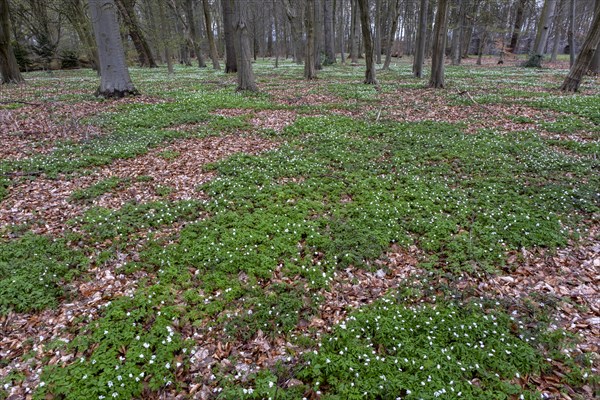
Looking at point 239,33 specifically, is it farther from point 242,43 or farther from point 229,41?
point 229,41

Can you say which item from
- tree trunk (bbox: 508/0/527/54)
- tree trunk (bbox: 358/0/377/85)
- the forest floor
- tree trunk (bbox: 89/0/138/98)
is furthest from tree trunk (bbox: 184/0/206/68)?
tree trunk (bbox: 508/0/527/54)

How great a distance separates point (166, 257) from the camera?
5488 mm

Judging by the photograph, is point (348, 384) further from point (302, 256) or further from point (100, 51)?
point (100, 51)

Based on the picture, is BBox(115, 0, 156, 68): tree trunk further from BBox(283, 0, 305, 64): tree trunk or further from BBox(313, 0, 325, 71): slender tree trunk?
BBox(313, 0, 325, 71): slender tree trunk

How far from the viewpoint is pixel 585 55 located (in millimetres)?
14789

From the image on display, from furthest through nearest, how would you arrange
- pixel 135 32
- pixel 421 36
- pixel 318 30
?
1. pixel 135 32
2. pixel 318 30
3. pixel 421 36

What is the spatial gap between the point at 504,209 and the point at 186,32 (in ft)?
123

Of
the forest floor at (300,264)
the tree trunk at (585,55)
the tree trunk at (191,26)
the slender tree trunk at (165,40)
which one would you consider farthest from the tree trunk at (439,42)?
the tree trunk at (191,26)

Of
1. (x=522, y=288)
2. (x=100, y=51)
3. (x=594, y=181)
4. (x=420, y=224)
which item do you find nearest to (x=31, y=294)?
(x=420, y=224)

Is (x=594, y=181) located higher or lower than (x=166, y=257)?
higher

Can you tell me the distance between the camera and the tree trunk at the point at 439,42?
16.2 meters

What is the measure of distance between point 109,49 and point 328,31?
2711 centimetres

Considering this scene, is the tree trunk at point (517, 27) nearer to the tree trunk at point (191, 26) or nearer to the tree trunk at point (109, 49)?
the tree trunk at point (191, 26)

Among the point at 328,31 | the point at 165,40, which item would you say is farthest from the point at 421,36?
the point at 165,40
